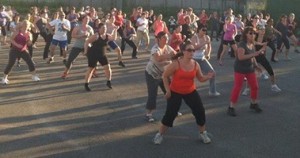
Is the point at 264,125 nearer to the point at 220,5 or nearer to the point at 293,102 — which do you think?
the point at 293,102

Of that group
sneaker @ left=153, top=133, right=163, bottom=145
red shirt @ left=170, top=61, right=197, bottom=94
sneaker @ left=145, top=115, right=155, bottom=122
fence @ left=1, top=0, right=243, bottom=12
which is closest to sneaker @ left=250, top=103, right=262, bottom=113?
sneaker @ left=145, top=115, right=155, bottom=122

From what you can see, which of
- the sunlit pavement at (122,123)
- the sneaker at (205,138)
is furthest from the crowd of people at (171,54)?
the sunlit pavement at (122,123)

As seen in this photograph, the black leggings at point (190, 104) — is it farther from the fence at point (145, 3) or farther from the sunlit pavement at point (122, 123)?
the fence at point (145, 3)

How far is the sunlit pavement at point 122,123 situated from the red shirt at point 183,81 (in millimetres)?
856

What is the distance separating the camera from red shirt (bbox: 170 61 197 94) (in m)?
7.29

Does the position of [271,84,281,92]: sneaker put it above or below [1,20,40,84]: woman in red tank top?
below

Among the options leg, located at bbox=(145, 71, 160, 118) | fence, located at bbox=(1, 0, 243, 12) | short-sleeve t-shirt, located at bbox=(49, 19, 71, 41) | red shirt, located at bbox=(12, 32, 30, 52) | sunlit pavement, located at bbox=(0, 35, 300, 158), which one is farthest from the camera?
fence, located at bbox=(1, 0, 243, 12)

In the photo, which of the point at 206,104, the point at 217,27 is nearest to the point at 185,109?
the point at 206,104

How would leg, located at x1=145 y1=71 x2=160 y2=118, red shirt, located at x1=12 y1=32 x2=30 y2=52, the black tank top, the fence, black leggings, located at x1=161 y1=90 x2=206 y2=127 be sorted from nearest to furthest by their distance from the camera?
1. black leggings, located at x1=161 y1=90 x2=206 y2=127
2. leg, located at x1=145 y1=71 x2=160 y2=118
3. the black tank top
4. red shirt, located at x1=12 y1=32 x2=30 y2=52
5. the fence

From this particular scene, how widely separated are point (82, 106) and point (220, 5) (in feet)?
107

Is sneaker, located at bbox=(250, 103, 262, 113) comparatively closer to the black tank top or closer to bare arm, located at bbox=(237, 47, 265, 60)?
bare arm, located at bbox=(237, 47, 265, 60)

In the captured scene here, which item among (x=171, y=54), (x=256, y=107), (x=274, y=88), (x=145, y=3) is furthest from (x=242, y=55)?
(x=145, y=3)

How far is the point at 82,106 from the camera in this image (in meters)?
10.0

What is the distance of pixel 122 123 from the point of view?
8750 millimetres
